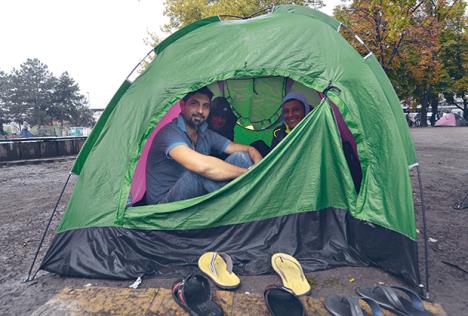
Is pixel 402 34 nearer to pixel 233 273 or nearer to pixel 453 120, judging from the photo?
pixel 233 273

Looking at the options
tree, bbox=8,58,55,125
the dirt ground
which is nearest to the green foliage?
tree, bbox=8,58,55,125

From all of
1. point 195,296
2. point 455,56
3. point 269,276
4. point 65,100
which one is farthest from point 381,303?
point 65,100

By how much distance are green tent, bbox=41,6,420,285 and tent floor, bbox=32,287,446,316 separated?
24 cm

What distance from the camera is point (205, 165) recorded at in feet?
9.96

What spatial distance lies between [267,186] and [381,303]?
1.25 metres

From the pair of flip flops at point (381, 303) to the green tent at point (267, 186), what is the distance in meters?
0.40

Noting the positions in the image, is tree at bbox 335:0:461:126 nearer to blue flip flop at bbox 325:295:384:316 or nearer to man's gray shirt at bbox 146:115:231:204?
man's gray shirt at bbox 146:115:231:204

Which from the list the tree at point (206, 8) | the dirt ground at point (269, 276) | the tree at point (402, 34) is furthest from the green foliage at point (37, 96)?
the dirt ground at point (269, 276)

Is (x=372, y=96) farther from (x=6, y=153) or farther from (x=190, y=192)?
(x=6, y=153)

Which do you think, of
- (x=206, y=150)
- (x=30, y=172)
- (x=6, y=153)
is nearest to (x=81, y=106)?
(x=6, y=153)

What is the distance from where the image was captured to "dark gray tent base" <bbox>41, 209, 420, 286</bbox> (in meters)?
2.77

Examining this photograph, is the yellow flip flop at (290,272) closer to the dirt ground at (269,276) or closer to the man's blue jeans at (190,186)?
the dirt ground at (269,276)

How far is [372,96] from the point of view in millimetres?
2834

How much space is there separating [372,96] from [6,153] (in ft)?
42.4
